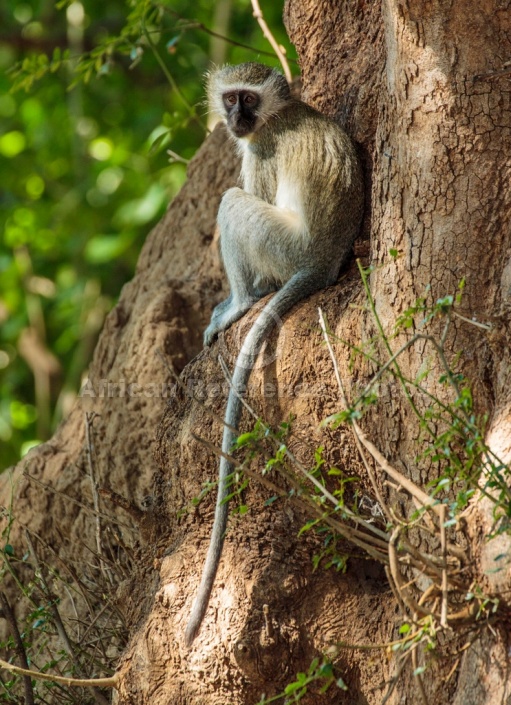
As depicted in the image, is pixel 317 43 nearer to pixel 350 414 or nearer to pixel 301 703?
pixel 350 414

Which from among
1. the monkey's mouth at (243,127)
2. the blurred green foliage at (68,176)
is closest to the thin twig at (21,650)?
the monkey's mouth at (243,127)

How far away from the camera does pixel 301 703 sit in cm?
332

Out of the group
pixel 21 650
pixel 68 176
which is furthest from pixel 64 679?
pixel 68 176

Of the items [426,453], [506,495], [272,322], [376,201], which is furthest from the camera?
[272,322]

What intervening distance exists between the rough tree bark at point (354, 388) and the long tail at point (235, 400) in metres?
0.06

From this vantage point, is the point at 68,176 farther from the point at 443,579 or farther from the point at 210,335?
the point at 443,579

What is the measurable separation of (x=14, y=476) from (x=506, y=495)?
3516 mm

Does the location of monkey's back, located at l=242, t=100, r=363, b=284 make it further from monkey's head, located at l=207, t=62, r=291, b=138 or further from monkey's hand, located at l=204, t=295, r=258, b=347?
monkey's hand, located at l=204, t=295, r=258, b=347

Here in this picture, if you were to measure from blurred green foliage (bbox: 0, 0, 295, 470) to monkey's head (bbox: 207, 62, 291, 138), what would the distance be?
316 cm

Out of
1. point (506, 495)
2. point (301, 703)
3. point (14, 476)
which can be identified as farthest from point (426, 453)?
point (14, 476)

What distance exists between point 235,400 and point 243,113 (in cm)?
180

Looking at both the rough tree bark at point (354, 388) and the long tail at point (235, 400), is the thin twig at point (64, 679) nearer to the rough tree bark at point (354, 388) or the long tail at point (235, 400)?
the rough tree bark at point (354, 388)

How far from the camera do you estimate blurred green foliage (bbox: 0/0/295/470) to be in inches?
346

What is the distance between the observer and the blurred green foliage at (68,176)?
8797 millimetres
